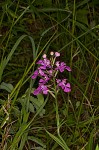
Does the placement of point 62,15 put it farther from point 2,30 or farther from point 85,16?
point 2,30

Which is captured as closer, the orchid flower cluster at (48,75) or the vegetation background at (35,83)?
the orchid flower cluster at (48,75)

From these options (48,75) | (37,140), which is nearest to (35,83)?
(37,140)

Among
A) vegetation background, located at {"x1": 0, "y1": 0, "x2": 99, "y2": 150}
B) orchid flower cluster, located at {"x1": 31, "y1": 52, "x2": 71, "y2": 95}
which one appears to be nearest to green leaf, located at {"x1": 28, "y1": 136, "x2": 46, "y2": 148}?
vegetation background, located at {"x1": 0, "y1": 0, "x2": 99, "y2": 150}

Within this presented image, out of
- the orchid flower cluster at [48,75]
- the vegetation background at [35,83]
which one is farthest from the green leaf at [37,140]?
the orchid flower cluster at [48,75]

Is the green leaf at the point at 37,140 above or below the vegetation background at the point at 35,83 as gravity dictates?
below

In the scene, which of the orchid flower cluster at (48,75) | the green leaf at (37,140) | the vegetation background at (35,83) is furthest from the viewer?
the green leaf at (37,140)

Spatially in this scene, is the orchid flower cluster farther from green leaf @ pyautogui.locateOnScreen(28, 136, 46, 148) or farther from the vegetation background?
green leaf @ pyautogui.locateOnScreen(28, 136, 46, 148)

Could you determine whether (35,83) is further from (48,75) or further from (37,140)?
(48,75)

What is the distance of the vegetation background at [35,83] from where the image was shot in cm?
173

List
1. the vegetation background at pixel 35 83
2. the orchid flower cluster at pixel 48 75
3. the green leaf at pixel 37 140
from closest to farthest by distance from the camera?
the orchid flower cluster at pixel 48 75 → the vegetation background at pixel 35 83 → the green leaf at pixel 37 140

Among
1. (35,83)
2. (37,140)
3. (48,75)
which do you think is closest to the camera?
(48,75)

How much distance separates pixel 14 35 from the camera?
8.43ft

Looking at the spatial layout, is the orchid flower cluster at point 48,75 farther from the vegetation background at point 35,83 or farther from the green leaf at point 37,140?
the green leaf at point 37,140

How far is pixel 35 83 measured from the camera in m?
2.26
